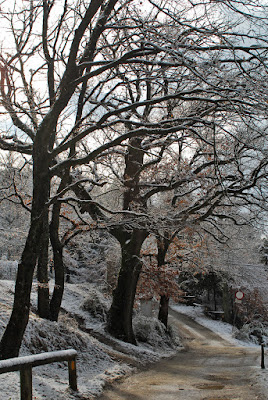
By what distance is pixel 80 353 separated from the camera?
445 inches

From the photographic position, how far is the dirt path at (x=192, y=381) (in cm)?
792

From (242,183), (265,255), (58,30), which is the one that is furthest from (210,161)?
(265,255)

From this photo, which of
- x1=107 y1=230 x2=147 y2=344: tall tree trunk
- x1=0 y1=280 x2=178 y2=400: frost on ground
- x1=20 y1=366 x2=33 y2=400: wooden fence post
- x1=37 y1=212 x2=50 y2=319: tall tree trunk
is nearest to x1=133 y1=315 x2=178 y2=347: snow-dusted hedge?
x1=0 y1=280 x2=178 y2=400: frost on ground

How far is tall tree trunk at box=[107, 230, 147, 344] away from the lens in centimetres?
1566

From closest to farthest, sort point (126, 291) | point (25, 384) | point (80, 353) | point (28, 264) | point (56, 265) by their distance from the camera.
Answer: point (25, 384), point (28, 264), point (80, 353), point (56, 265), point (126, 291)

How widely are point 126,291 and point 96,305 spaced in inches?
161

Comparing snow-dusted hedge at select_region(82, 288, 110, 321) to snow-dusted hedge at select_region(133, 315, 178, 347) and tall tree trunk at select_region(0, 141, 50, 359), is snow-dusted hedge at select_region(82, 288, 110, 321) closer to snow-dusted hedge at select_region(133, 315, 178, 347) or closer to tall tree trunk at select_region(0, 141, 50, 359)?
snow-dusted hedge at select_region(133, 315, 178, 347)

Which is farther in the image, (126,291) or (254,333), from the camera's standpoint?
(254,333)

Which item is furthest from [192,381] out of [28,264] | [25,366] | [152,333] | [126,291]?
[152,333]

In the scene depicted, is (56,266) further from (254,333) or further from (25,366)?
(254,333)

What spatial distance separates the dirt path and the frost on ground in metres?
0.52

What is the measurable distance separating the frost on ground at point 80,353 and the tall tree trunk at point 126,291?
0.65 m

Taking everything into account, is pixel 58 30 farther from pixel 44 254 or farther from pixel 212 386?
pixel 212 386

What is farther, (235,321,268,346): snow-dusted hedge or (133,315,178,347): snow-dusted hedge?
(235,321,268,346): snow-dusted hedge
